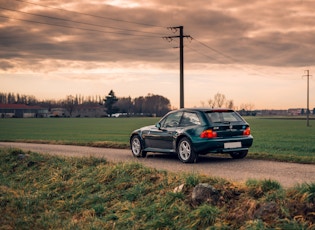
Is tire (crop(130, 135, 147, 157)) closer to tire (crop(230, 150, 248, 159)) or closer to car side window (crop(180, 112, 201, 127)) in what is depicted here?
car side window (crop(180, 112, 201, 127))

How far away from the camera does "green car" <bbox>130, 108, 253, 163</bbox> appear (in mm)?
12172

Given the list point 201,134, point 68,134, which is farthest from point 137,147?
point 68,134

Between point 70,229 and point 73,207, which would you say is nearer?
point 70,229

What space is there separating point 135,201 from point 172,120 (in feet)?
18.5

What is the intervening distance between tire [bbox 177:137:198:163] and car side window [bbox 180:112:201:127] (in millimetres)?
525

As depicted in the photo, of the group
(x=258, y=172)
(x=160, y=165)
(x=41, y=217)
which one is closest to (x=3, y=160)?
(x=160, y=165)

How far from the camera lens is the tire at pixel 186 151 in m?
12.2

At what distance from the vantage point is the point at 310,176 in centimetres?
961

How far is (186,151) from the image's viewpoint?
12.4 meters

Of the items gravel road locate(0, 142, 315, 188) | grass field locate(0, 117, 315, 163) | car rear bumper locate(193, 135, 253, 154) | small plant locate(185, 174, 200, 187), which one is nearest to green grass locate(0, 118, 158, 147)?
grass field locate(0, 117, 315, 163)

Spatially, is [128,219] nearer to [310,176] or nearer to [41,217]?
[41,217]

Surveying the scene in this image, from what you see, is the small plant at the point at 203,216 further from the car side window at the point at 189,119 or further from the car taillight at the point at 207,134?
the car side window at the point at 189,119

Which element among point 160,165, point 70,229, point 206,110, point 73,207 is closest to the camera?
point 70,229

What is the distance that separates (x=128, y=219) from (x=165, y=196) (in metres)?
0.77
